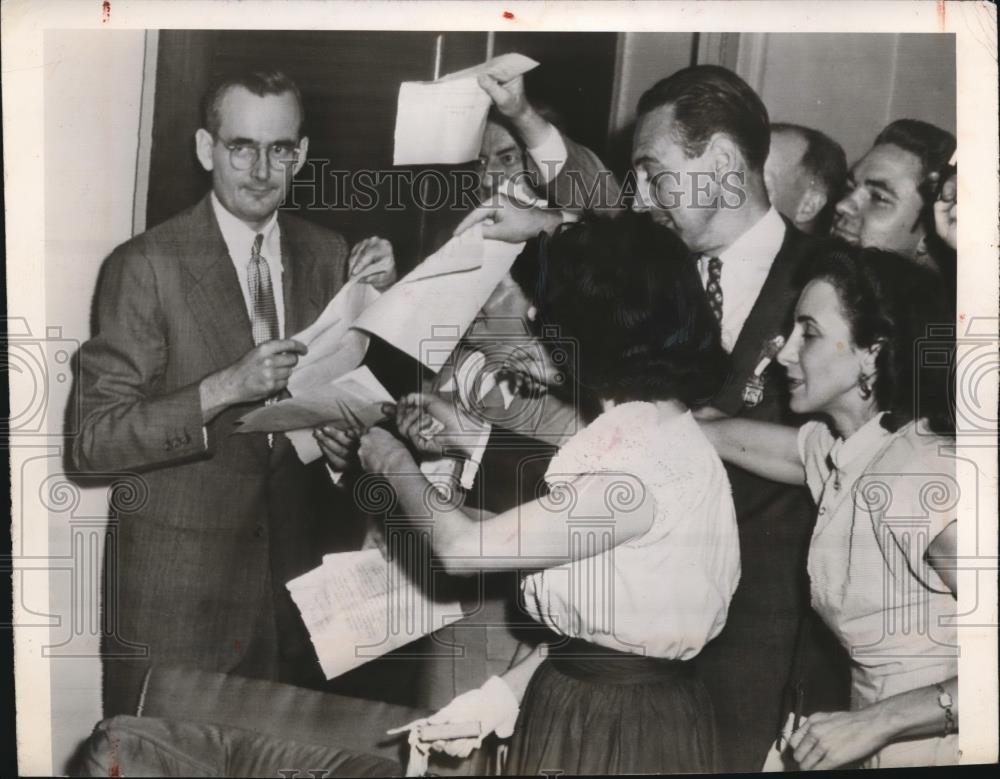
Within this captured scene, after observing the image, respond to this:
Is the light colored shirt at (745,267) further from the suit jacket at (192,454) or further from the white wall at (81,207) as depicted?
the white wall at (81,207)

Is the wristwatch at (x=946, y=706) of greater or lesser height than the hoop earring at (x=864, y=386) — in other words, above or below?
below

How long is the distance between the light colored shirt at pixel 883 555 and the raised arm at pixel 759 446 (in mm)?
35

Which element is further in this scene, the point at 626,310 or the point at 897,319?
the point at 897,319

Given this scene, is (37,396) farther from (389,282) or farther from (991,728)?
(991,728)

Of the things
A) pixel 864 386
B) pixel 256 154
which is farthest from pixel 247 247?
pixel 864 386

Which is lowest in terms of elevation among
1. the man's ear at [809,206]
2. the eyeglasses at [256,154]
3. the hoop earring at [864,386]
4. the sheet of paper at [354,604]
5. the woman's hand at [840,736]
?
the woman's hand at [840,736]

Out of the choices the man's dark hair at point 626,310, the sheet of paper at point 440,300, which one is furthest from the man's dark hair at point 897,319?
the sheet of paper at point 440,300

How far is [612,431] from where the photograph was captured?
9.73ft

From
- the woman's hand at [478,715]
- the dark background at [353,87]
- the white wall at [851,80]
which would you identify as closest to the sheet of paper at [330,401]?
the dark background at [353,87]

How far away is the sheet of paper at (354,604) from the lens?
9.85 ft

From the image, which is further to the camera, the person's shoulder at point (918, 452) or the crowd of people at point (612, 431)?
the person's shoulder at point (918, 452)

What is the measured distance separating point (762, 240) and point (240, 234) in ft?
4.72

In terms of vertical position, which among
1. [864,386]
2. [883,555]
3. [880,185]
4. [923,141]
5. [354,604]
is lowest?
[354,604]

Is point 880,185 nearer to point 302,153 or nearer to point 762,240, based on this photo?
point 762,240
